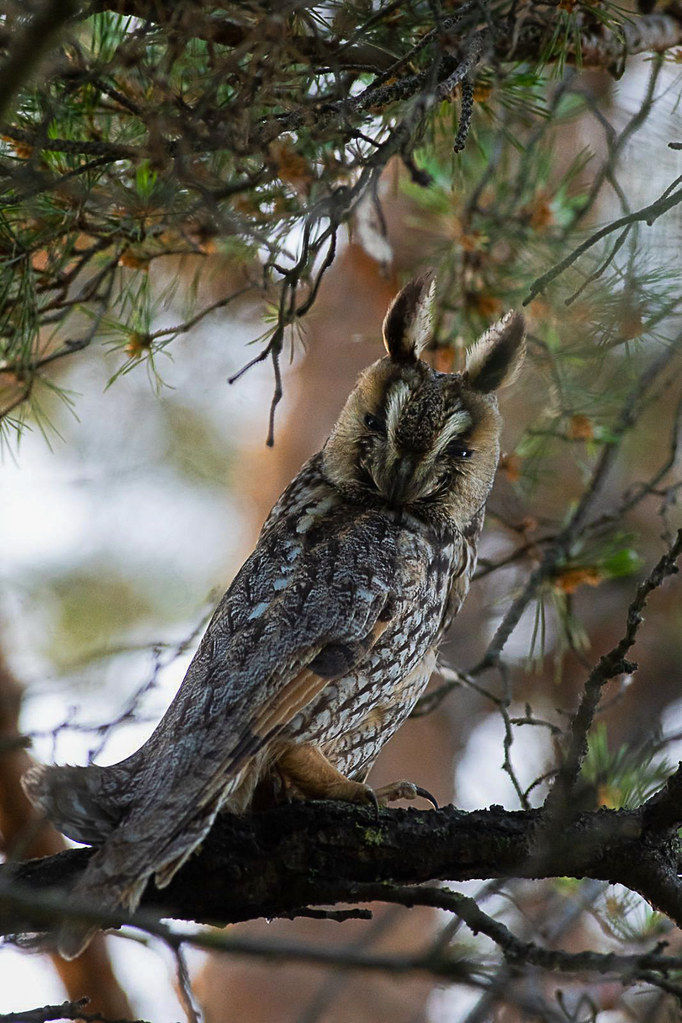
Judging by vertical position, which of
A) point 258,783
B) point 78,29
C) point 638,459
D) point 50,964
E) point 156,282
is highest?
point 638,459

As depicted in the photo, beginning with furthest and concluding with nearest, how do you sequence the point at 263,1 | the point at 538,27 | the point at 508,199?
1. the point at 508,199
2. the point at 538,27
3. the point at 263,1

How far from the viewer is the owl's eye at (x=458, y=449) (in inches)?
96.7

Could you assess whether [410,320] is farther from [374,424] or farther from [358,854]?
[358,854]

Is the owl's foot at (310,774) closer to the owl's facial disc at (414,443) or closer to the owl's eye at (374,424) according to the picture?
the owl's facial disc at (414,443)

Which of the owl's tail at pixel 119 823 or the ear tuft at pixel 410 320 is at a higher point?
the ear tuft at pixel 410 320

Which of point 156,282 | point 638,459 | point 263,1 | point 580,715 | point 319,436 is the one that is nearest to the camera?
point 580,715

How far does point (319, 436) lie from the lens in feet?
15.9

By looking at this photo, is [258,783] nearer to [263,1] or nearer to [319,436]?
[263,1]

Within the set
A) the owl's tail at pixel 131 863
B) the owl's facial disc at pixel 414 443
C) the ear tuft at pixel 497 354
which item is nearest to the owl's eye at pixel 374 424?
the owl's facial disc at pixel 414 443

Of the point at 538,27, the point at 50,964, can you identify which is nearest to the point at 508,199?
the point at 538,27

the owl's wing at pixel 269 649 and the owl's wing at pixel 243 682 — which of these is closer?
the owl's wing at pixel 243 682

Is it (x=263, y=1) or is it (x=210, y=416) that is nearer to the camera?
(x=263, y=1)

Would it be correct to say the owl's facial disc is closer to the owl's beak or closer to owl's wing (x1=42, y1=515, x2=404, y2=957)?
the owl's beak

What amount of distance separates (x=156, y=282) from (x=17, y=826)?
5.43ft
